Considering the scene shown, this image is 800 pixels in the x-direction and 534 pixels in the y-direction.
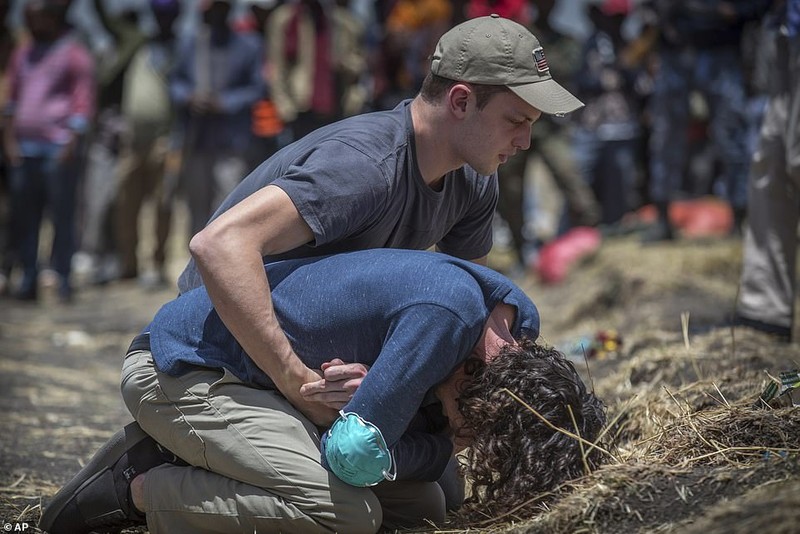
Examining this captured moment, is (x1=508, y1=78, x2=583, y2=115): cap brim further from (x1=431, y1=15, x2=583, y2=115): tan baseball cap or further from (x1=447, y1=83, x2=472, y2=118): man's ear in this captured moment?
(x1=447, y1=83, x2=472, y2=118): man's ear

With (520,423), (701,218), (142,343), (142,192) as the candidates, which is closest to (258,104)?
(142,192)

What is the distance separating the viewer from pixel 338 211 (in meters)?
3.28

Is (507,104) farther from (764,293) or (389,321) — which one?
(764,293)

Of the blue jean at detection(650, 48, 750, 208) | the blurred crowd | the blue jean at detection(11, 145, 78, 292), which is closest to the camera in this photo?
the blue jean at detection(650, 48, 750, 208)

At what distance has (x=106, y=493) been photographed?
351cm

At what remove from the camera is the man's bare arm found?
3.16m

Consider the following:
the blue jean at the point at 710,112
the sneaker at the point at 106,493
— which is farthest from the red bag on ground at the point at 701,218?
the sneaker at the point at 106,493

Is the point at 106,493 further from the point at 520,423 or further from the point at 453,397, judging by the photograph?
the point at 520,423

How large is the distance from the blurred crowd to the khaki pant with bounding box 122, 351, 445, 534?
222 inches

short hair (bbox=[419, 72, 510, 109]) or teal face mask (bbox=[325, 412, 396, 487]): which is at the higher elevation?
short hair (bbox=[419, 72, 510, 109])

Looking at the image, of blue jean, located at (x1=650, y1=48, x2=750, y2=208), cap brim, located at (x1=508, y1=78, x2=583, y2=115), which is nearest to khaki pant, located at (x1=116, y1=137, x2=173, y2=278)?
blue jean, located at (x1=650, y1=48, x2=750, y2=208)

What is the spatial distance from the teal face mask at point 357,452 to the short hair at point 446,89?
39.8 inches

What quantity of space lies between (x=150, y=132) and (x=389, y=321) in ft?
25.8

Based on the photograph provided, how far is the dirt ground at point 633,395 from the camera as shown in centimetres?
307
